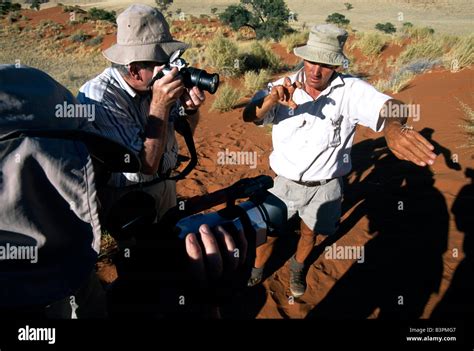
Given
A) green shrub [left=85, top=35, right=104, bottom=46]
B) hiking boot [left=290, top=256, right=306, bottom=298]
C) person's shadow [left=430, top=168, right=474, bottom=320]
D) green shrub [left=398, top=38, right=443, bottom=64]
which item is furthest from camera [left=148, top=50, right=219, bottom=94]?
green shrub [left=85, top=35, right=104, bottom=46]

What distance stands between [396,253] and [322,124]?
1597 mm

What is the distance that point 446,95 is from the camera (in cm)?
673

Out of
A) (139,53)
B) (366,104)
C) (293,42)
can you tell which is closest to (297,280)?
(366,104)

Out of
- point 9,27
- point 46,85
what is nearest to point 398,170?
point 46,85

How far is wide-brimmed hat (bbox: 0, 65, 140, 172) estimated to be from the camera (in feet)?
3.36

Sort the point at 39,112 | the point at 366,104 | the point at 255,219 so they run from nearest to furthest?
Result: the point at 39,112, the point at 255,219, the point at 366,104

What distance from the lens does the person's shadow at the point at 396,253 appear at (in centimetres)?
313

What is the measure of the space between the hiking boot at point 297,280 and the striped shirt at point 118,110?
1.57 meters

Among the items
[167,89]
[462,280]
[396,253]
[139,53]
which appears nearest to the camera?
[167,89]

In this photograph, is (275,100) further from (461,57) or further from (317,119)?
(461,57)

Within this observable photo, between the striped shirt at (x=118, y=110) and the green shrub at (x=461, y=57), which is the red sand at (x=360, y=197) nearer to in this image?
the green shrub at (x=461, y=57)

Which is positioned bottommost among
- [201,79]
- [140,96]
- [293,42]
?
[293,42]

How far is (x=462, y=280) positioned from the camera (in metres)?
3.25

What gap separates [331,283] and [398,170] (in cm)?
220
